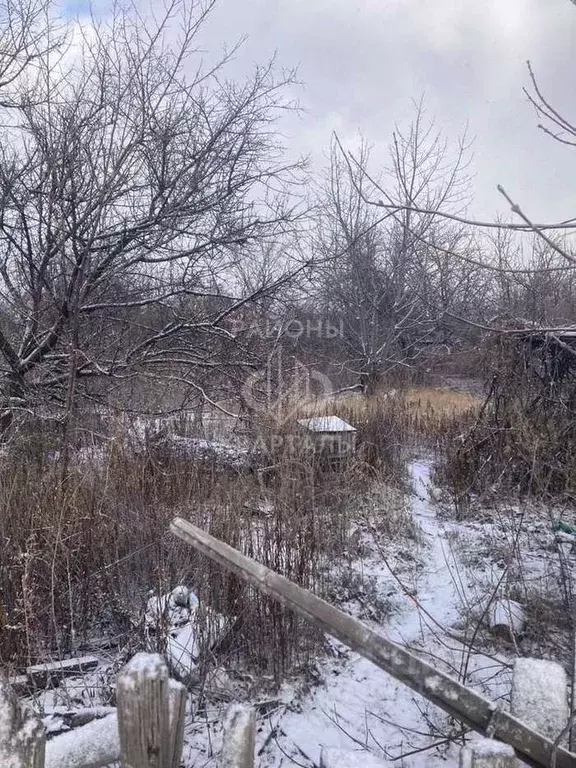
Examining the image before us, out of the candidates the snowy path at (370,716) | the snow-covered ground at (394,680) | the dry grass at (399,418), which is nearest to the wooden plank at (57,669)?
the snow-covered ground at (394,680)

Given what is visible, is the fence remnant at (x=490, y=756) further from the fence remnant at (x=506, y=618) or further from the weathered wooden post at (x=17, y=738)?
the fence remnant at (x=506, y=618)

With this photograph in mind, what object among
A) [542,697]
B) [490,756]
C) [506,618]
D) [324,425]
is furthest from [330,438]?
[490,756]

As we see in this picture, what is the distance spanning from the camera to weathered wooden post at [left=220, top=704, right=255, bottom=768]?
0.86 meters

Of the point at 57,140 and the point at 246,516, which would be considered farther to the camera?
the point at 57,140

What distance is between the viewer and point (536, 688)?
0.97m

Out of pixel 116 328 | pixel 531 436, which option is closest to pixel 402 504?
pixel 531 436

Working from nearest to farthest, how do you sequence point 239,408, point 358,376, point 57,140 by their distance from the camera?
point 57,140 → point 239,408 → point 358,376

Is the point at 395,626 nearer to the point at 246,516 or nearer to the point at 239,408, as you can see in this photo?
the point at 246,516

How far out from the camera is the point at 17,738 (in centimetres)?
82

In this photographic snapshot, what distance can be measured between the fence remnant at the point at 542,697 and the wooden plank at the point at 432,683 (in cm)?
5

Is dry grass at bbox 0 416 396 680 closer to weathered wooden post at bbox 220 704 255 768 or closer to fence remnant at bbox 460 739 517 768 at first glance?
weathered wooden post at bbox 220 704 255 768

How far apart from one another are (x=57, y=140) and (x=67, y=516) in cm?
Answer: 343

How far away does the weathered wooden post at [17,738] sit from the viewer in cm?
82

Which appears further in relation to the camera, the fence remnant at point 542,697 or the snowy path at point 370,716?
the snowy path at point 370,716
